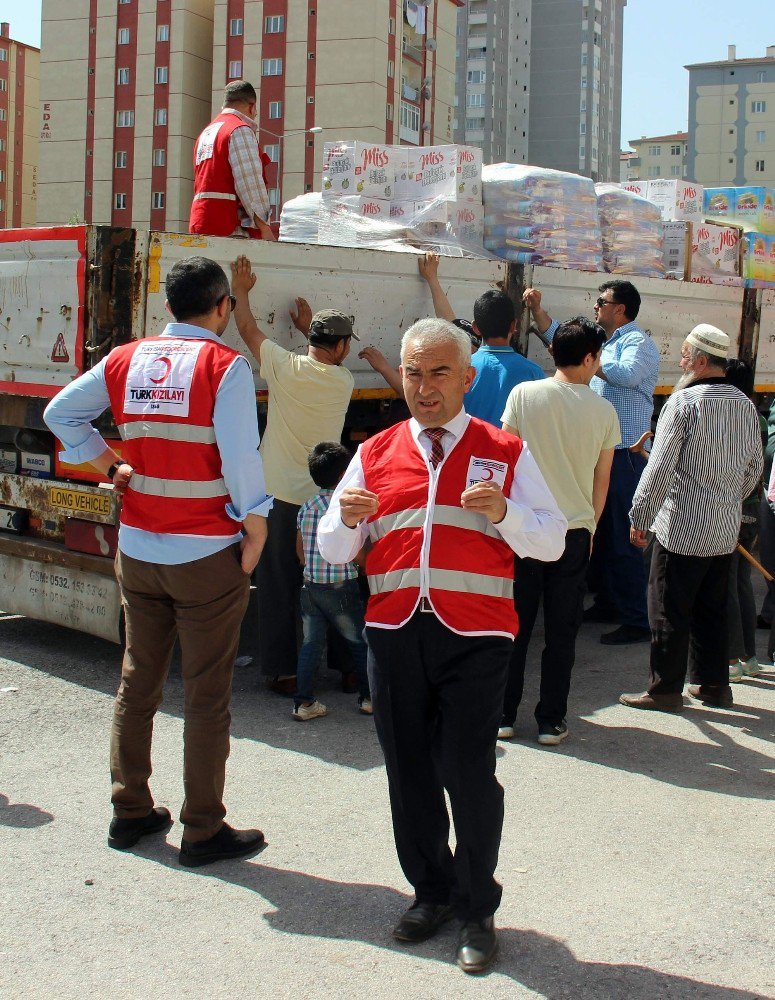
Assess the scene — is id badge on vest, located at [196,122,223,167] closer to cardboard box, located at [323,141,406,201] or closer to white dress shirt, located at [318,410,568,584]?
cardboard box, located at [323,141,406,201]

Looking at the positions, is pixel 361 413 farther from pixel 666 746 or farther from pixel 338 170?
pixel 666 746

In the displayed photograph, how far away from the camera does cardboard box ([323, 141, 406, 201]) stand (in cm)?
767

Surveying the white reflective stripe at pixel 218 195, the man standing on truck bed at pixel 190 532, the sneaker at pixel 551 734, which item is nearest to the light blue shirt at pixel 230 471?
the man standing on truck bed at pixel 190 532

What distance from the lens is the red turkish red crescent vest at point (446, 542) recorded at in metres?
3.27

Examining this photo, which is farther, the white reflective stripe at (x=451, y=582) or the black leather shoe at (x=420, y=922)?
the black leather shoe at (x=420, y=922)

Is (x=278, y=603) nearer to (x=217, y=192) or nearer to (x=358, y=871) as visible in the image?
(x=358, y=871)

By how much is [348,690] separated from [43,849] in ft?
7.66

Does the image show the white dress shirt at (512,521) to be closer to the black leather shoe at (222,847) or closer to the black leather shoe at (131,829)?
the black leather shoe at (222,847)

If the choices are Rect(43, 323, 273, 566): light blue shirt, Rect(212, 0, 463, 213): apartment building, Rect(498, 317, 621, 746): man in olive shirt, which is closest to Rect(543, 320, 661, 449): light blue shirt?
Rect(498, 317, 621, 746): man in olive shirt

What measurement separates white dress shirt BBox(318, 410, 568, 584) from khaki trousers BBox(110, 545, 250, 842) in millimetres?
630

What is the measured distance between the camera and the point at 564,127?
111875mm

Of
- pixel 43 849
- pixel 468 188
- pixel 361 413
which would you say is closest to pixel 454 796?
pixel 43 849

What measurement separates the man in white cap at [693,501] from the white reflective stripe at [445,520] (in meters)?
2.55

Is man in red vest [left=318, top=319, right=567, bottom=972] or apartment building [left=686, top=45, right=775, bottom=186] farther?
apartment building [left=686, top=45, right=775, bottom=186]
